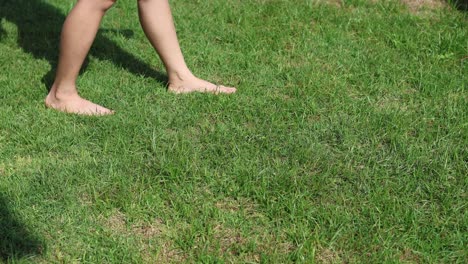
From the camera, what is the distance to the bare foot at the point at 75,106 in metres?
3.28

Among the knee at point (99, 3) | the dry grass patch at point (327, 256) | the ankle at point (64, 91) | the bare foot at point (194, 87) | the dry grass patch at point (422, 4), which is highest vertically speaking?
the knee at point (99, 3)

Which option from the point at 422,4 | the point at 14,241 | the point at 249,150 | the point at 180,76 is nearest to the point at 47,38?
the point at 180,76

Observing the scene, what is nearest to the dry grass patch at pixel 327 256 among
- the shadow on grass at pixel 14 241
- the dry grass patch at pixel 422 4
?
the shadow on grass at pixel 14 241

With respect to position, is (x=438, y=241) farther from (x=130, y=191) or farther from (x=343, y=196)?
(x=130, y=191)

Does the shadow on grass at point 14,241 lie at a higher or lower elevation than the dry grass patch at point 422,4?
lower

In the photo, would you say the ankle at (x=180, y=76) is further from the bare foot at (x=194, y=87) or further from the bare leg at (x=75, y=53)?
the bare leg at (x=75, y=53)

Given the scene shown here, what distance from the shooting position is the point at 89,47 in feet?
10.6

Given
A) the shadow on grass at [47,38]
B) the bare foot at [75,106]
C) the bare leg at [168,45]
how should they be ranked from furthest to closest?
1. the shadow on grass at [47,38]
2. the bare leg at [168,45]
3. the bare foot at [75,106]

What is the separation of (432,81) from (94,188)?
6.61ft

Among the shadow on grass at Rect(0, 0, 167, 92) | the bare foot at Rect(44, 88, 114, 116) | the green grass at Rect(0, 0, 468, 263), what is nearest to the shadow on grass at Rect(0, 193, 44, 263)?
the green grass at Rect(0, 0, 468, 263)

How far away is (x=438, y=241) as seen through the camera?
2402 millimetres

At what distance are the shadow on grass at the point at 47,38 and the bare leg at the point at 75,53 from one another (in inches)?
13.8

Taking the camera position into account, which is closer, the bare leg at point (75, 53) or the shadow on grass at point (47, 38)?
the bare leg at point (75, 53)

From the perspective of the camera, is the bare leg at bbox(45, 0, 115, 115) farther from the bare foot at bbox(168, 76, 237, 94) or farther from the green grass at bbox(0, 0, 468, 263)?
the bare foot at bbox(168, 76, 237, 94)
